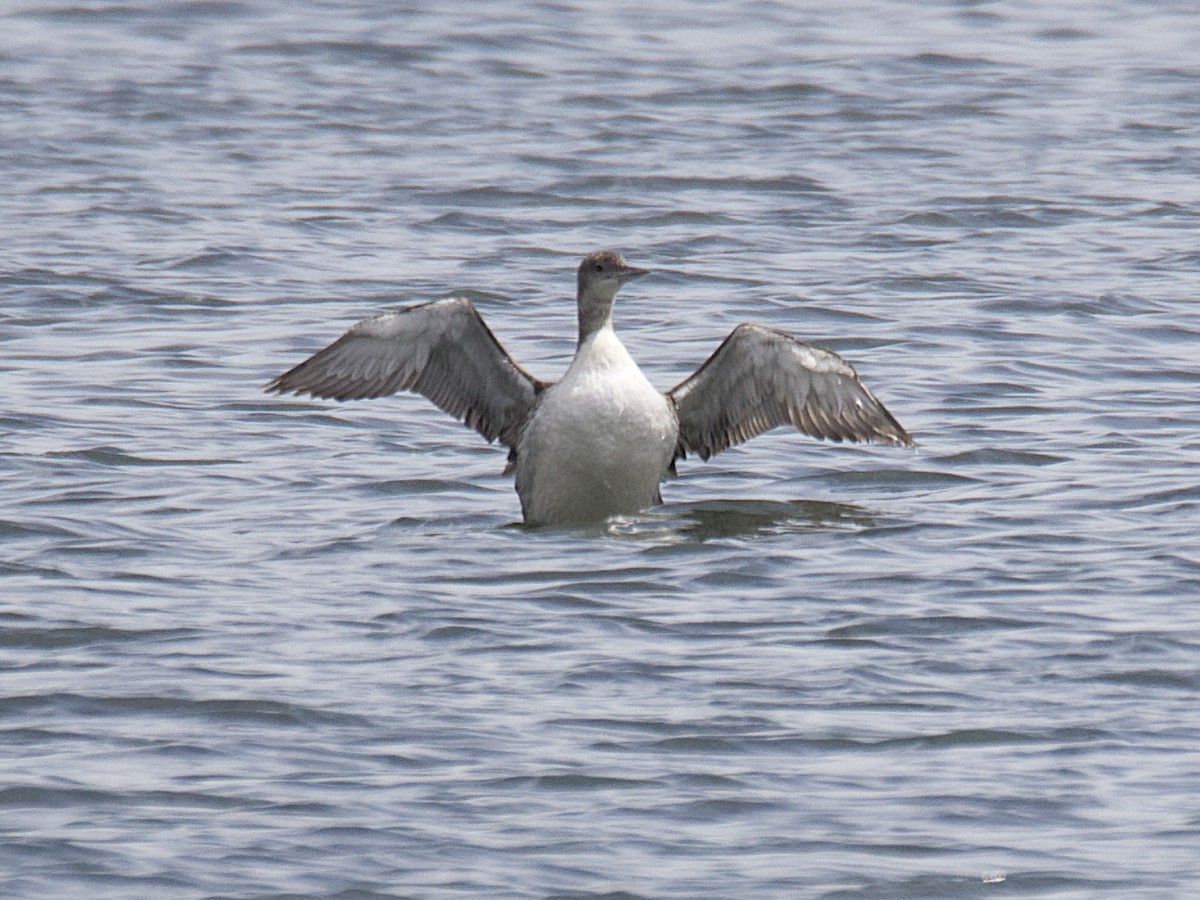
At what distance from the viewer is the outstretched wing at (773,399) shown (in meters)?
11.1

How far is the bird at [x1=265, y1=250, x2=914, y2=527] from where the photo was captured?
1069 centimetres

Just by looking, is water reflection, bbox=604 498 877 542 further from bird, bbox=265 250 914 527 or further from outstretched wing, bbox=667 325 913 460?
outstretched wing, bbox=667 325 913 460

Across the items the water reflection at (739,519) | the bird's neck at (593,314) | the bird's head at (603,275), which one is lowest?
the water reflection at (739,519)

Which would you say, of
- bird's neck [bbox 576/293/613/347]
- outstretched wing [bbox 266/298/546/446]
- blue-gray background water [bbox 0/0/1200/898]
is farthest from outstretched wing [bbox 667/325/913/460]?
outstretched wing [bbox 266/298/546/446]

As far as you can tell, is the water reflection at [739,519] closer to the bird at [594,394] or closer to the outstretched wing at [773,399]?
the bird at [594,394]

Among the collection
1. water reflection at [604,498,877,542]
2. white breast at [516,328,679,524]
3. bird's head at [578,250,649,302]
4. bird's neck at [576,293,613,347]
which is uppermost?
bird's head at [578,250,649,302]

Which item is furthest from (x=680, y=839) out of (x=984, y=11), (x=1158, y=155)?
(x=984, y=11)

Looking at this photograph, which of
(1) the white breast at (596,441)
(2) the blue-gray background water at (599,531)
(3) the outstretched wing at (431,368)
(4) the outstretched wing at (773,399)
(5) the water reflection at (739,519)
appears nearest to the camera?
(2) the blue-gray background water at (599,531)

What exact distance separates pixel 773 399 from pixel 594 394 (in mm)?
1123

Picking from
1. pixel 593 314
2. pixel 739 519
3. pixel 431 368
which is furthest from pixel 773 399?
pixel 431 368

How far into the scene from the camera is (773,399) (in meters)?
11.4

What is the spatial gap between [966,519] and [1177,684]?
2.77 m

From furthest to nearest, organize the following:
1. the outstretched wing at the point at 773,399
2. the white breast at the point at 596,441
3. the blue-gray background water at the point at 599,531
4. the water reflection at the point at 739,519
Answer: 1. the outstretched wing at the point at 773,399
2. the water reflection at the point at 739,519
3. the white breast at the point at 596,441
4. the blue-gray background water at the point at 599,531

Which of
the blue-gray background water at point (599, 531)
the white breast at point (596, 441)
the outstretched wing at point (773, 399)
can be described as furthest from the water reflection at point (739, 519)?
the outstretched wing at point (773, 399)
